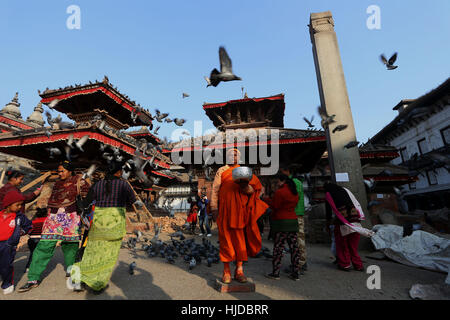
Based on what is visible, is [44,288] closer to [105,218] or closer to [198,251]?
[105,218]

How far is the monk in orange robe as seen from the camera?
2.77 metres

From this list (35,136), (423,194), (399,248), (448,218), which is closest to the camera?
(399,248)

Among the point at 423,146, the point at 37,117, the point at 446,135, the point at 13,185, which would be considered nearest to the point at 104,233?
the point at 13,185

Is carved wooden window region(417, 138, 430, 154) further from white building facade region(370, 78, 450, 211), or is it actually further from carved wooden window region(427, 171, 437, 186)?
carved wooden window region(427, 171, 437, 186)

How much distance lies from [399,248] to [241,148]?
6.70 meters

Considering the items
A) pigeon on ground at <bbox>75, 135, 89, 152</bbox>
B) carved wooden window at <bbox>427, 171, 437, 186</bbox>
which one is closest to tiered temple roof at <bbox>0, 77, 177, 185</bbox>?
pigeon on ground at <bbox>75, 135, 89, 152</bbox>

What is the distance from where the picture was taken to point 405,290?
2.82 m

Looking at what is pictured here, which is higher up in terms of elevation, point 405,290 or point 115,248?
point 115,248

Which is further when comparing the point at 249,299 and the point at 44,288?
the point at 44,288

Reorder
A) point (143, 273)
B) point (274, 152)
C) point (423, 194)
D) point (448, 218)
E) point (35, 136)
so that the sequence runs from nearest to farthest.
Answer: point (143, 273), point (35, 136), point (274, 152), point (448, 218), point (423, 194)

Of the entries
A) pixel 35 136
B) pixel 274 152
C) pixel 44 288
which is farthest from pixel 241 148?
pixel 35 136

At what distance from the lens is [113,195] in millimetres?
3070

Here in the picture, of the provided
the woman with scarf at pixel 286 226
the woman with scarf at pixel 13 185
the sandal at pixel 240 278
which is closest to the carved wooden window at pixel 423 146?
the woman with scarf at pixel 286 226

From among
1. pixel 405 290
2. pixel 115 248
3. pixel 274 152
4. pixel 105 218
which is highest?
pixel 274 152
